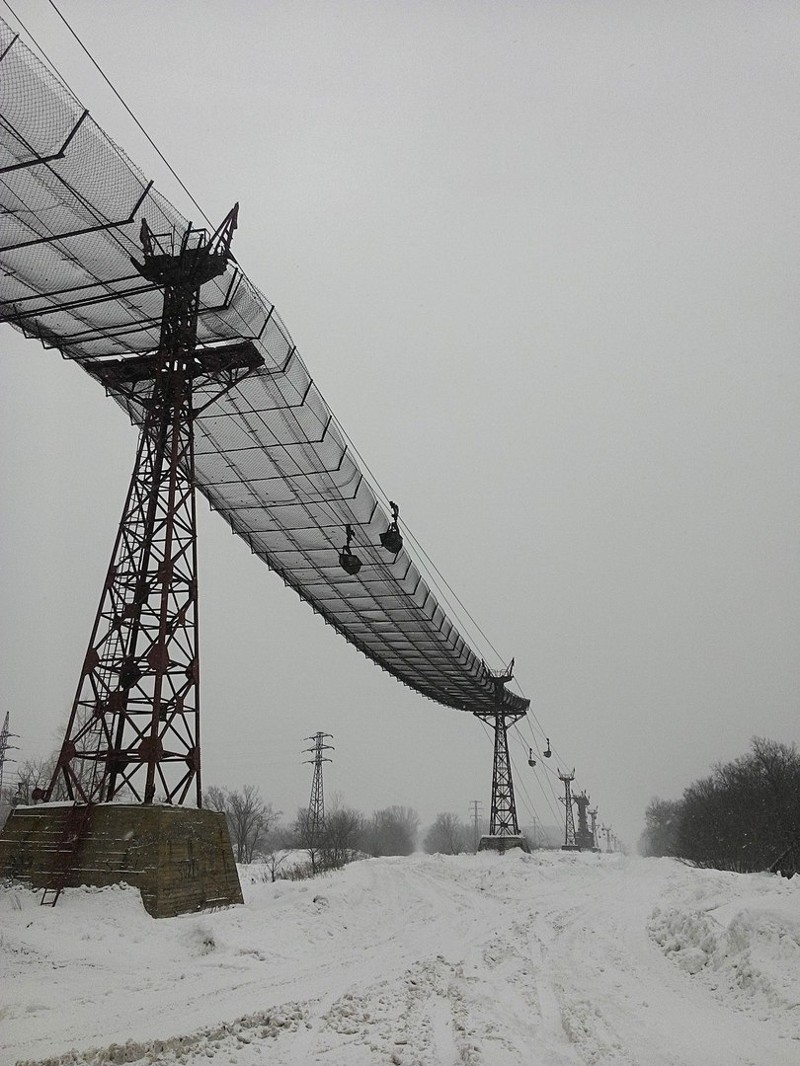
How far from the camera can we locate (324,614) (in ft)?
89.5

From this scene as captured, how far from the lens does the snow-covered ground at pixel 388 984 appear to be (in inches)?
215

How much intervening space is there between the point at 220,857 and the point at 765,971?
8632 mm

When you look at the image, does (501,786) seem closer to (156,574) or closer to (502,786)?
(502,786)

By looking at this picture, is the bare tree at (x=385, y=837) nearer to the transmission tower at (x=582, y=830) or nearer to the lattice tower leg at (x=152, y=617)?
the transmission tower at (x=582, y=830)

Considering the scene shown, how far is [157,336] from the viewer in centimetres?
1496

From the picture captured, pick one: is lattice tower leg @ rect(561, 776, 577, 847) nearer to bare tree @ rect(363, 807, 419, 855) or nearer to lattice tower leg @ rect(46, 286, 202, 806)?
bare tree @ rect(363, 807, 419, 855)

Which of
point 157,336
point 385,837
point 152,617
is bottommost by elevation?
point 385,837

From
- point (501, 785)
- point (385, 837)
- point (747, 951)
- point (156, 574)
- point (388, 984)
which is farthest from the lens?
point (385, 837)

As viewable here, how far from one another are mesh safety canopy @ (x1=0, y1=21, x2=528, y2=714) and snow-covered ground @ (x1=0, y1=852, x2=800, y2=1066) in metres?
9.83

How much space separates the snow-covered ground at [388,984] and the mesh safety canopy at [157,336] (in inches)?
387

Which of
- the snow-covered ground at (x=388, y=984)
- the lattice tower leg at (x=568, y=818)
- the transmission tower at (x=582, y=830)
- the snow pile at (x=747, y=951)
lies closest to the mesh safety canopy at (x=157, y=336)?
the snow-covered ground at (x=388, y=984)

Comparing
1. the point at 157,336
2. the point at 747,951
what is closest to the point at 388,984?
the point at 747,951

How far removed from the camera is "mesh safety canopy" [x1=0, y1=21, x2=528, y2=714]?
10.5 m

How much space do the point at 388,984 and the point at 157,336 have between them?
12.7m
